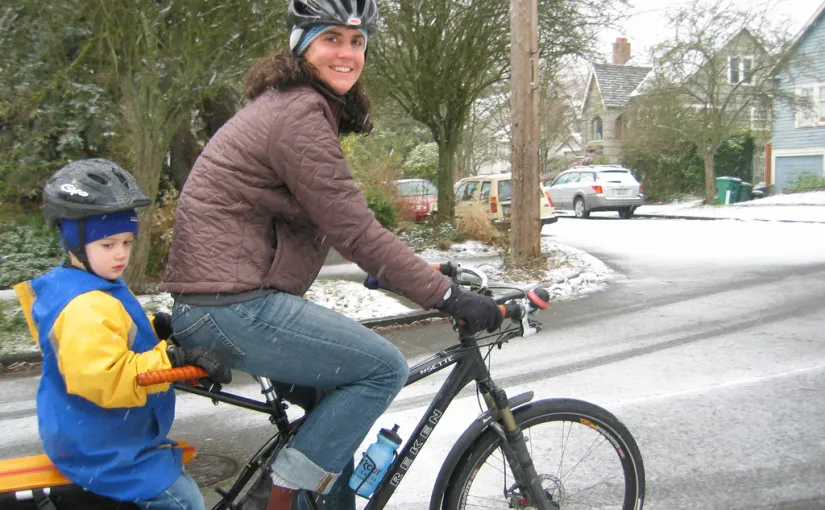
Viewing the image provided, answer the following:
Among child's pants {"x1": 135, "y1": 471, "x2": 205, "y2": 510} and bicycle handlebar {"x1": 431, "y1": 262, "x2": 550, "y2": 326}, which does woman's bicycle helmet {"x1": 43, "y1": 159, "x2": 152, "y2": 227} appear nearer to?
child's pants {"x1": 135, "y1": 471, "x2": 205, "y2": 510}

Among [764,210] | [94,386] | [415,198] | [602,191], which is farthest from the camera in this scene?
[602,191]

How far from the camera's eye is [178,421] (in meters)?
5.01

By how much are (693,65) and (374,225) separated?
90.0ft

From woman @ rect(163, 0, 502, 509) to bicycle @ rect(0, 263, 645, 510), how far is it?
0.59 feet

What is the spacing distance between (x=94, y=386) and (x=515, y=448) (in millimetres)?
1412

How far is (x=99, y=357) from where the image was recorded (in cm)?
197

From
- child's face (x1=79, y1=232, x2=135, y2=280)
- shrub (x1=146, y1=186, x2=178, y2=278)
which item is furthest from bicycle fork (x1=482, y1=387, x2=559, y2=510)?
shrub (x1=146, y1=186, x2=178, y2=278)

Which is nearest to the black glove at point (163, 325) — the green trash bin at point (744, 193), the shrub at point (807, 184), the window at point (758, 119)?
the window at point (758, 119)

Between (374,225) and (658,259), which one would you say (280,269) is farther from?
(658,259)

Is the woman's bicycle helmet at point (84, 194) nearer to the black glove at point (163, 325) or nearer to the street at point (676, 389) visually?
the black glove at point (163, 325)

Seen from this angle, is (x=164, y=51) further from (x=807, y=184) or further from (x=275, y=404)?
(x=807, y=184)

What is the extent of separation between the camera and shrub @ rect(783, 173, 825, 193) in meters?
28.1

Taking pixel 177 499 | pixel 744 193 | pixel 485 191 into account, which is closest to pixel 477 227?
pixel 485 191

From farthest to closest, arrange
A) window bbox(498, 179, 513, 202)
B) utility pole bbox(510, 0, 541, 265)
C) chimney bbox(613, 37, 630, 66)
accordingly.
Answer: chimney bbox(613, 37, 630, 66), window bbox(498, 179, 513, 202), utility pole bbox(510, 0, 541, 265)
